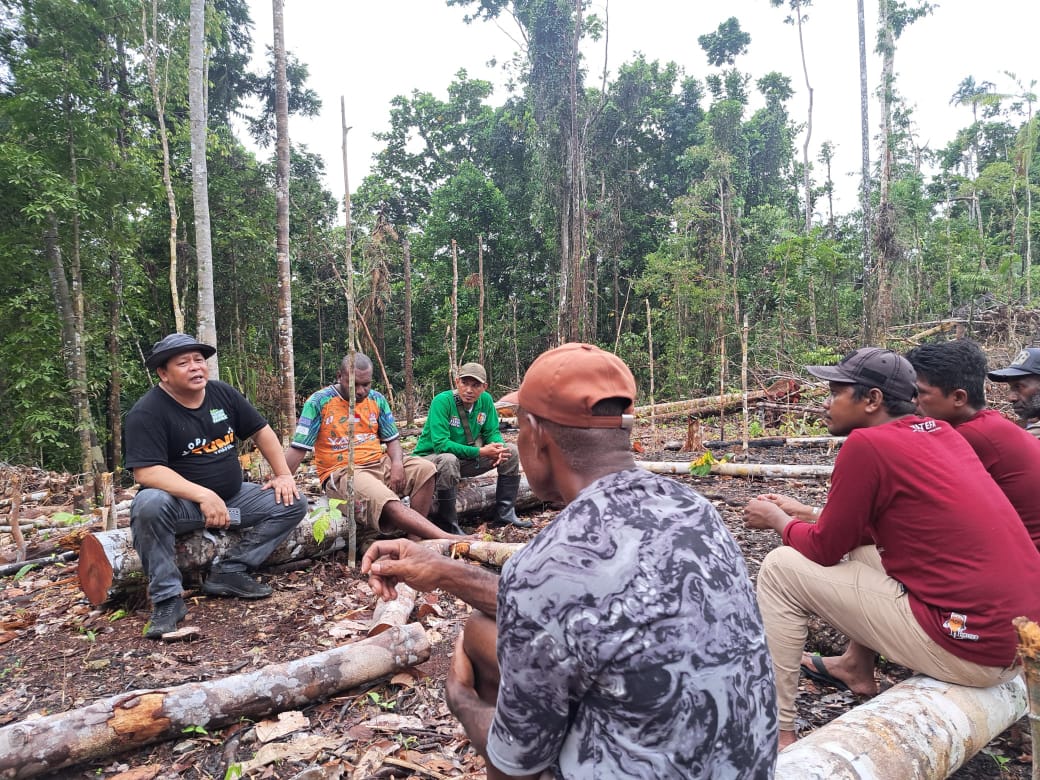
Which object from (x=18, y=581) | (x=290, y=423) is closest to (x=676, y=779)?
(x=18, y=581)

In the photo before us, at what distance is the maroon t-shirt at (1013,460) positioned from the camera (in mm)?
2869

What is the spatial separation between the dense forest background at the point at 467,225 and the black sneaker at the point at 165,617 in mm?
6574

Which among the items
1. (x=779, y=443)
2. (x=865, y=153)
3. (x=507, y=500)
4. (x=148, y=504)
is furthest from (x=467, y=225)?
(x=148, y=504)

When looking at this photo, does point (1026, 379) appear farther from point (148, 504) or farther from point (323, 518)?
point (148, 504)

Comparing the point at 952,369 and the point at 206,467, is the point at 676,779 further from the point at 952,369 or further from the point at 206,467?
the point at 206,467

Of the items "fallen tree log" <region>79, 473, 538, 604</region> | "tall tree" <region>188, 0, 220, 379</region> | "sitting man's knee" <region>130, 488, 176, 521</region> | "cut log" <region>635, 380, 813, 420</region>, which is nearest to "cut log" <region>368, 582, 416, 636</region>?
"fallen tree log" <region>79, 473, 538, 604</region>

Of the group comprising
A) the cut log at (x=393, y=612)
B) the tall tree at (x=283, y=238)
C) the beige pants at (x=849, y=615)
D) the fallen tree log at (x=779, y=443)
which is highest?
the tall tree at (x=283, y=238)

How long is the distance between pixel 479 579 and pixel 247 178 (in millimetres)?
18359

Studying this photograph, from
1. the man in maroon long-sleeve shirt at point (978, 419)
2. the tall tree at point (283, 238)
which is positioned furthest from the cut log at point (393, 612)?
the tall tree at point (283, 238)

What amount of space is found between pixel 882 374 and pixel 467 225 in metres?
23.2

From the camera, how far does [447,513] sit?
580 centimetres

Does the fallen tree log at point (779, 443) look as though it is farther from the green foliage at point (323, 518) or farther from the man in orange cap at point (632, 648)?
the man in orange cap at point (632, 648)

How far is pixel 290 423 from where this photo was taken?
10055mm

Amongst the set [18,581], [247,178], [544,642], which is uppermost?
[247,178]
